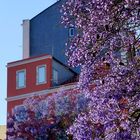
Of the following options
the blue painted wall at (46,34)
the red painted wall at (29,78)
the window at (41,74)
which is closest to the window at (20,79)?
the red painted wall at (29,78)

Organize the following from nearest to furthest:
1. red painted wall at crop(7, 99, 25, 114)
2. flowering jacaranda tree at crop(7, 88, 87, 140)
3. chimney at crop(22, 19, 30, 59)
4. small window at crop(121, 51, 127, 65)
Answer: small window at crop(121, 51, 127, 65) → flowering jacaranda tree at crop(7, 88, 87, 140) → red painted wall at crop(7, 99, 25, 114) → chimney at crop(22, 19, 30, 59)

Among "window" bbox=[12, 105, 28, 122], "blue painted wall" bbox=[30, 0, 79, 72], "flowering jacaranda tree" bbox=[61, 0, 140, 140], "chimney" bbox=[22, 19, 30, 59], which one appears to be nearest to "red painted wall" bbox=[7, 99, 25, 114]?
"window" bbox=[12, 105, 28, 122]

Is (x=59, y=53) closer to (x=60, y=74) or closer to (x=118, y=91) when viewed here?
(x=60, y=74)

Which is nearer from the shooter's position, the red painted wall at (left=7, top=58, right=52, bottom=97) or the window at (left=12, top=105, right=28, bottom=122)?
the window at (left=12, top=105, right=28, bottom=122)

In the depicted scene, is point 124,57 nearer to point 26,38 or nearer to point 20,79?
point 20,79

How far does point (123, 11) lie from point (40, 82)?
32.6 metres

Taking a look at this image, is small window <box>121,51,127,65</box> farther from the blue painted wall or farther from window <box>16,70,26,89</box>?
the blue painted wall

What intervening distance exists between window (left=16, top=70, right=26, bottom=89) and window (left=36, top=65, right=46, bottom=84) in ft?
4.40

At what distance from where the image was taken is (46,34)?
55.8 meters

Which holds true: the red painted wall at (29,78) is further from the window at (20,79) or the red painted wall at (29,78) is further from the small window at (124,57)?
the small window at (124,57)

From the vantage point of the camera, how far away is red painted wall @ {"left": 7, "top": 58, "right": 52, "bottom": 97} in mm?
45844

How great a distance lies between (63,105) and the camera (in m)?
36.8

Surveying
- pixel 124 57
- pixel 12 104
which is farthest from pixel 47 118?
pixel 124 57

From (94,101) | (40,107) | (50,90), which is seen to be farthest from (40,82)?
(94,101)
